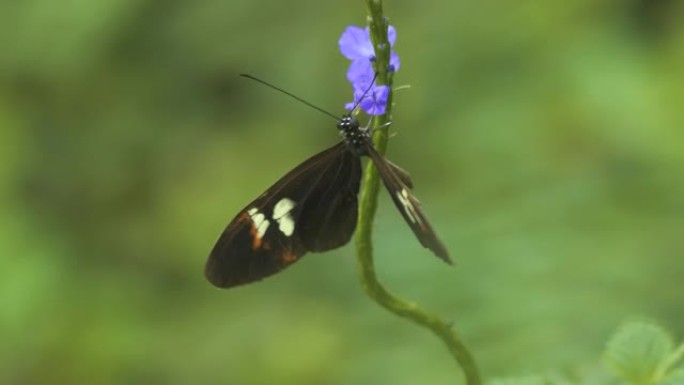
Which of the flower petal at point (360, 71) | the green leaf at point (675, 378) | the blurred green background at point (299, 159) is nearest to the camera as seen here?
the flower petal at point (360, 71)

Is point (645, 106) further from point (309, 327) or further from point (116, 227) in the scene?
point (116, 227)

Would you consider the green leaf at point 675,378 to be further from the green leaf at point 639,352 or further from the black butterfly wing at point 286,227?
the black butterfly wing at point 286,227

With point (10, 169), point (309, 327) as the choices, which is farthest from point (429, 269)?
point (10, 169)

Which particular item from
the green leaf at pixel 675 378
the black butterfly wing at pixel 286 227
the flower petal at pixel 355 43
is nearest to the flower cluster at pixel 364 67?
the flower petal at pixel 355 43

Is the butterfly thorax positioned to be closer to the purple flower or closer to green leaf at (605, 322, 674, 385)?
the purple flower

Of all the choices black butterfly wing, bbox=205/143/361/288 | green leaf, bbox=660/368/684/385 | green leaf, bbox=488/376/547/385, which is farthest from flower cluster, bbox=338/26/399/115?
green leaf, bbox=660/368/684/385

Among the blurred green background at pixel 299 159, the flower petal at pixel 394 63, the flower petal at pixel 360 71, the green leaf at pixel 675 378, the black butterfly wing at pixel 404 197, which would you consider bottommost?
the green leaf at pixel 675 378
